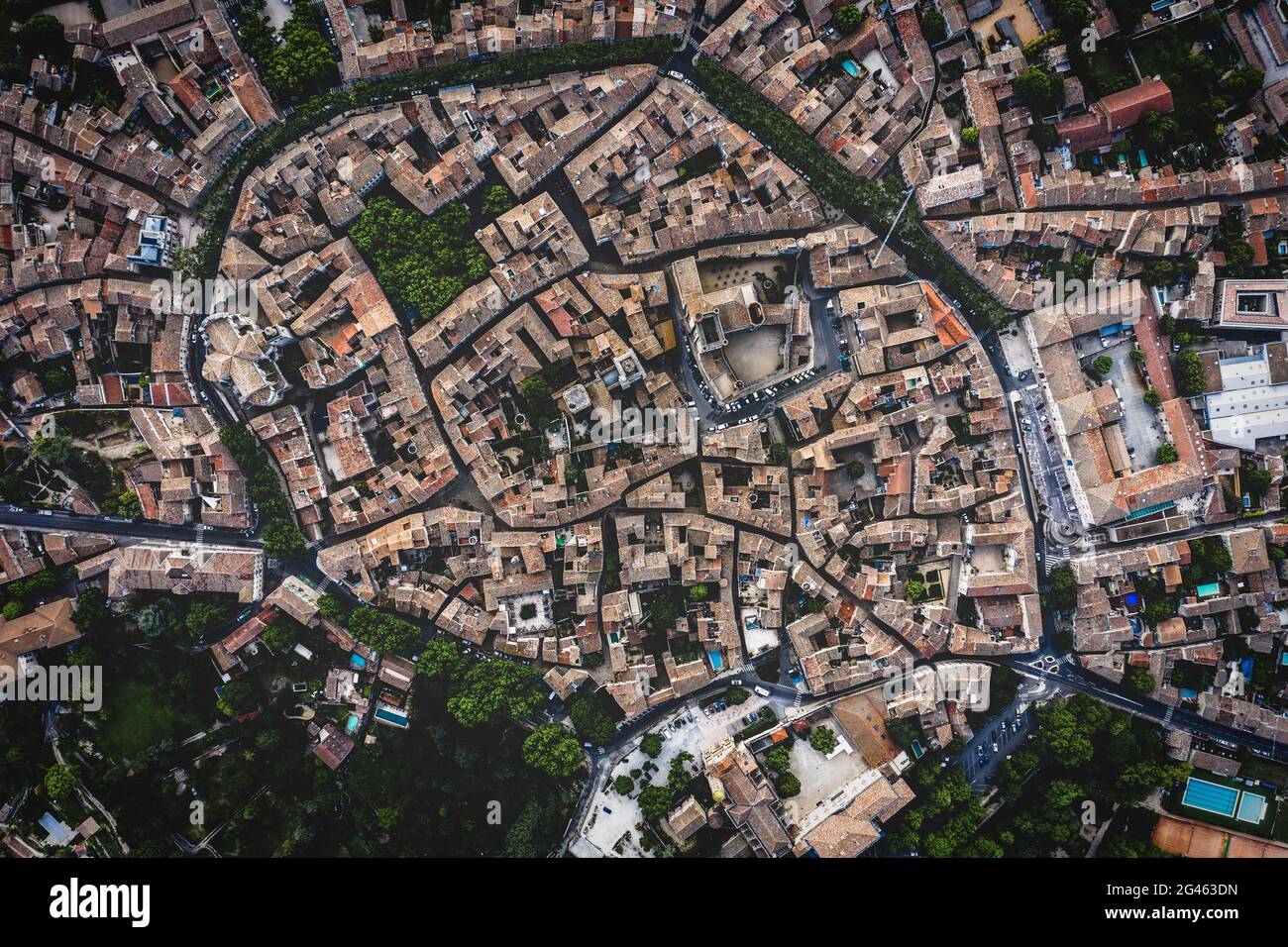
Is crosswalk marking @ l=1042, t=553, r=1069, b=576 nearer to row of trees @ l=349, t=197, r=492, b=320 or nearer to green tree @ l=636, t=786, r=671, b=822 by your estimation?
green tree @ l=636, t=786, r=671, b=822

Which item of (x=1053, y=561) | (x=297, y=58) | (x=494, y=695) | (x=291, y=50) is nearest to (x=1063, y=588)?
(x=1053, y=561)

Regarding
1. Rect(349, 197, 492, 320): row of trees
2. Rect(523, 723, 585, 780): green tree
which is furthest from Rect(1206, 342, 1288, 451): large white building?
Rect(349, 197, 492, 320): row of trees

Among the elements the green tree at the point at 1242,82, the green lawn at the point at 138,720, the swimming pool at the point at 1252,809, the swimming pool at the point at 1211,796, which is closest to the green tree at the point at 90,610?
the green lawn at the point at 138,720

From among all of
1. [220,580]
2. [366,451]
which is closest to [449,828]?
Answer: [220,580]

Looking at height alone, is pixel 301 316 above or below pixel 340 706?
above

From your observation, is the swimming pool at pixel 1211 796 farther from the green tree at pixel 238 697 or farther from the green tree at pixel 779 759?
the green tree at pixel 238 697
